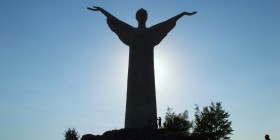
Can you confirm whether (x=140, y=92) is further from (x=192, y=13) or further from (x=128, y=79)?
(x=192, y=13)

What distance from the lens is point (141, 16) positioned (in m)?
23.6

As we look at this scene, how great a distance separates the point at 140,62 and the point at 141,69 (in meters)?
0.52

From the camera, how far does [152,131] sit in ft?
55.1

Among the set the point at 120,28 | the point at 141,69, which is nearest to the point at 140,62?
the point at 141,69

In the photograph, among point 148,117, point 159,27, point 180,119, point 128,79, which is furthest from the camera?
A: point 180,119

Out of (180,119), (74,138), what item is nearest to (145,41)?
(74,138)

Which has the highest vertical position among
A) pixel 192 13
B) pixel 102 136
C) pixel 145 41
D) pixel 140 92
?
pixel 192 13

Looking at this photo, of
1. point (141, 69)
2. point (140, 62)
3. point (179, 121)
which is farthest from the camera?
point (179, 121)

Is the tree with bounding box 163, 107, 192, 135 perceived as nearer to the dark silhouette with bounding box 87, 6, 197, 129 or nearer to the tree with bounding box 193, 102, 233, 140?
the tree with bounding box 193, 102, 233, 140

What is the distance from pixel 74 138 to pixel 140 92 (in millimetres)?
4856

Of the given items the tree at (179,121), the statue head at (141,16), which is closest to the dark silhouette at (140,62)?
the statue head at (141,16)

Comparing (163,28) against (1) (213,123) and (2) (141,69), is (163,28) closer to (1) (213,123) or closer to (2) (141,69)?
(2) (141,69)

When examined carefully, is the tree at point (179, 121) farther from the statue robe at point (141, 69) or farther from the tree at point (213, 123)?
the statue robe at point (141, 69)

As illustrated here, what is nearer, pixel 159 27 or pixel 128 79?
pixel 128 79
